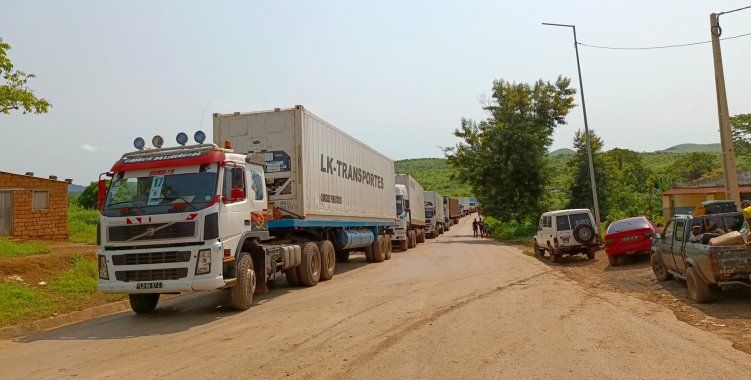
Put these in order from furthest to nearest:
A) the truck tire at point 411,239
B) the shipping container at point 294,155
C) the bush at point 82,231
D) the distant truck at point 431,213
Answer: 1. the distant truck at point 431,213
2. the truck tire at point 411,239
3. the bush at point 82,231
4. the shipping container at point 294,155

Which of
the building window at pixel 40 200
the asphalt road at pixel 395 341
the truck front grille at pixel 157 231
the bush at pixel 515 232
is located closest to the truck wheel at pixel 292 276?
the asphalt road at pixel 395 341

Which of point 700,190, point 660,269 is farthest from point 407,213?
point 700,190

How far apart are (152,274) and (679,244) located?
972 cm

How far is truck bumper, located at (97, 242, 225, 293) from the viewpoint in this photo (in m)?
9.14

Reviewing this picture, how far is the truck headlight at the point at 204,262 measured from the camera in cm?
915

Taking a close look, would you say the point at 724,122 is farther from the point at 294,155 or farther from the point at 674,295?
the point at 294,155

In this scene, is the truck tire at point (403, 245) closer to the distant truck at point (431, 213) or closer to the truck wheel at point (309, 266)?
the distant truck at point (431, 213)

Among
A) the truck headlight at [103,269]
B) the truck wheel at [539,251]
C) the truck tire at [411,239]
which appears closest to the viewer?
the truck headlight at [103,269]

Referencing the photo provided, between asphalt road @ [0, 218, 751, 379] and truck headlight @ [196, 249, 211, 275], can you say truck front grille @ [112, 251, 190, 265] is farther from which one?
asphalt road @ [0, 218, 751, 379]

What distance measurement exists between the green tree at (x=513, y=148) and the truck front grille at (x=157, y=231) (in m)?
32.4

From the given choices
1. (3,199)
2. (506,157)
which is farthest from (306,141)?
(506,157)

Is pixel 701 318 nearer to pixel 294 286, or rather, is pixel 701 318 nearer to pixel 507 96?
pixel 294 286

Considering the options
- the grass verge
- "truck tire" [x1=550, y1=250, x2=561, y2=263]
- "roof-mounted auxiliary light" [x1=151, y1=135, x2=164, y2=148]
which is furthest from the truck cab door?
the grass verge

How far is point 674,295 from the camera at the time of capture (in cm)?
1050
